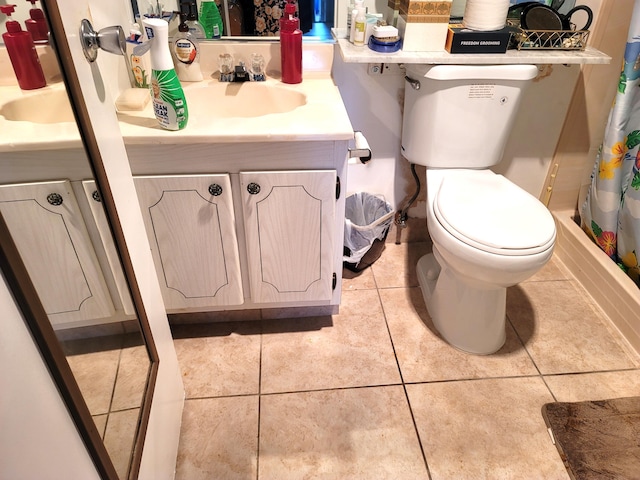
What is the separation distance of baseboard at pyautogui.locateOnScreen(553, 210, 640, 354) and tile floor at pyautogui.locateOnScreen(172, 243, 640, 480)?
0.04 m

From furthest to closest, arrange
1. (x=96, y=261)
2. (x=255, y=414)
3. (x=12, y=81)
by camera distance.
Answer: (x=255, y=414)
(x=96, y=261)
(x=12, y=81)

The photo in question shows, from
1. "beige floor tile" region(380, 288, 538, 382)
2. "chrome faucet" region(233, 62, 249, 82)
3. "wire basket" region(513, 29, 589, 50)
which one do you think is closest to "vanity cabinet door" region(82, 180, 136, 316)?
"chrome faucet" region(233, 62, 249, 82)

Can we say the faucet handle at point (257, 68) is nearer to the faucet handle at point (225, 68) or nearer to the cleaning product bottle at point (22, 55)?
the faucet handle at point (225, 68)

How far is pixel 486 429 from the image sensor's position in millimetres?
1400

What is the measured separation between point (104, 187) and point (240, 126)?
0.48 metres

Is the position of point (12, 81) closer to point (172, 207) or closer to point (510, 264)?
point (172, 207)

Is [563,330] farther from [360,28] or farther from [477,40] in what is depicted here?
[360,28]

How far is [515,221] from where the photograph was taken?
1443 mm

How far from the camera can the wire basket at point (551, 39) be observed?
1.54 m

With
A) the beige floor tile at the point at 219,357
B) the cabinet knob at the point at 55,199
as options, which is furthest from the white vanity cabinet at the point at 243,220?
the cabinet knob at the point at 55,199

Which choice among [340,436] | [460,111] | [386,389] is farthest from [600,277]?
[340,436]

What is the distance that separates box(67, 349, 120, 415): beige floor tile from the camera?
0.70 metres

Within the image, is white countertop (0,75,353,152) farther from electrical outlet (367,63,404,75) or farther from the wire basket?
the wire basket

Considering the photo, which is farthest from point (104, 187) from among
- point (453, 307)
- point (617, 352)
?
point (617, 352)
